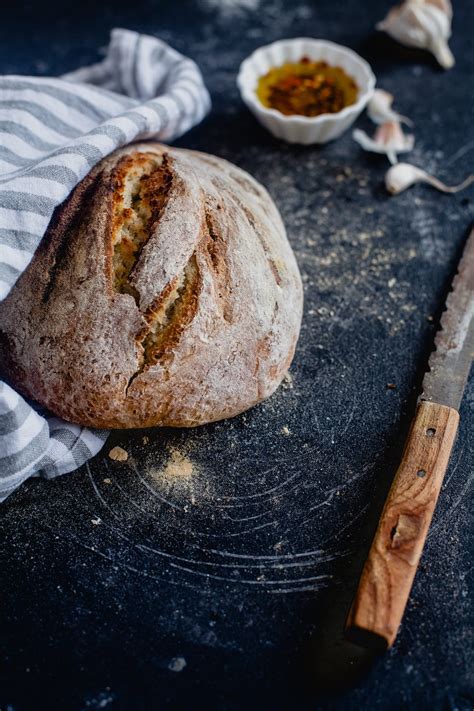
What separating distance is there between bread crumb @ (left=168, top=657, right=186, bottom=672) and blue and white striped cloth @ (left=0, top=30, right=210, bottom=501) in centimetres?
45

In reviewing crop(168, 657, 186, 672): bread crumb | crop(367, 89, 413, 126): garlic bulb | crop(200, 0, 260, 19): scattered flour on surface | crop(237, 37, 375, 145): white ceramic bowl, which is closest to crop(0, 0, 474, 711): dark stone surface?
crop(168, 657, 186, 672): bread crumb

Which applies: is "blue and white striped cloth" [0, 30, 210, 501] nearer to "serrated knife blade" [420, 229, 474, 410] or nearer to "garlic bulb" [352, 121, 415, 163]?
"garlic bulb" [352, 121, 415, 163]

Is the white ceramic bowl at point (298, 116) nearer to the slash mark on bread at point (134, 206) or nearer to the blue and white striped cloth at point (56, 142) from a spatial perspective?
the blue and white striped cloth at point (56, 142)

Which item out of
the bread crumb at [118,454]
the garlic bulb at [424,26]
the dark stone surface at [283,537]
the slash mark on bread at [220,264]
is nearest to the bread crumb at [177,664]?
the dark stone surface at [283,537]

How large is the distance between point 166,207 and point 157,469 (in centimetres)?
56

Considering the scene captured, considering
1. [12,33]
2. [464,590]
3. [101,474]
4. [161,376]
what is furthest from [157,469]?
[12,33]

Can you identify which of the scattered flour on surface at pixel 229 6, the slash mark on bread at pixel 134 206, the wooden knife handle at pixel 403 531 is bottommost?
the wooden knife handle at pixel 403 531

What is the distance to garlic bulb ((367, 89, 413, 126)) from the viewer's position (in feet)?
7.56

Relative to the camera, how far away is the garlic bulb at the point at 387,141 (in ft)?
7.24

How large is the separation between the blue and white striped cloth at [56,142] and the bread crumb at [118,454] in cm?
4

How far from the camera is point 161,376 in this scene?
1.43 meters

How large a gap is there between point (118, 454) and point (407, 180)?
1187mm

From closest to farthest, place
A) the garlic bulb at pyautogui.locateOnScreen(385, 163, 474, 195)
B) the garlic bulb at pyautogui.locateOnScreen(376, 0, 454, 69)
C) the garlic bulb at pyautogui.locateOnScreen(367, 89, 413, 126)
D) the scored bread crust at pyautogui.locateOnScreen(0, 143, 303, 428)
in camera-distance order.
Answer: the scored bread crust at pyautogui.locateOnScreen(0, 143, 303, 428)
the garlic bulb at pyautogui.locateOnScreen(385, 163, 474, 195)
the garlic bulb at pyautogui.locateOnScreen(367, 89, 413, 126)
the garlic bulb at pyautogui.locateOnScreen(376, 0, 454, 69)

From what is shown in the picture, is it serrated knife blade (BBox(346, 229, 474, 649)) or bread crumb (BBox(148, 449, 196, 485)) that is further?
bread crumb (BBox(148, 449, 196, 485))
